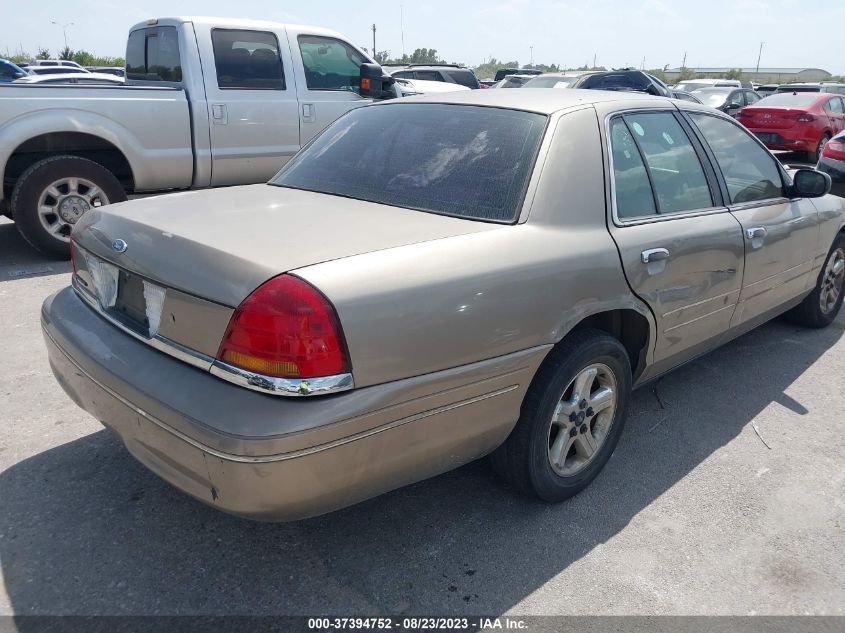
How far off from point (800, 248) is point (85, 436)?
13.3ft

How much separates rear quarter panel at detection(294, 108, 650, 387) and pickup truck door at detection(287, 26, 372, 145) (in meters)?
4.81

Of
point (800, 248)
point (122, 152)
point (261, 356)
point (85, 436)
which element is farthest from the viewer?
point (122, 152)

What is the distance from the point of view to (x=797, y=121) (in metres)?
14.6

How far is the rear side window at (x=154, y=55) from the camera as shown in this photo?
6.80m

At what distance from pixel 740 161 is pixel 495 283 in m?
2.30

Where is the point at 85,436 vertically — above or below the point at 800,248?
below

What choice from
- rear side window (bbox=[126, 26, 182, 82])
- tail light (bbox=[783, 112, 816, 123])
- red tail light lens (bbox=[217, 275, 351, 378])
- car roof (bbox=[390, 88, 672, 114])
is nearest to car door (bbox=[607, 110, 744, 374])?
car roof (bbox=[390, 88, 672, 114])

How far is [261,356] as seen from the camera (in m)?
2.06

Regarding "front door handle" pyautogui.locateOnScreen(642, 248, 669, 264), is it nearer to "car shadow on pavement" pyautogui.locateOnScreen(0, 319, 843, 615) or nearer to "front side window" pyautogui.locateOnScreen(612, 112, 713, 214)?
"front side window" pyautogui.locateOnScreen(612, 112, 713, 214)

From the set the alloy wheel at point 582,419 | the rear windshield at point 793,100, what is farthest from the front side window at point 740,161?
the rear windshield at point 793,100

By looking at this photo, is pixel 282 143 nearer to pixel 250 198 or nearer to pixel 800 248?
pixel 250 198

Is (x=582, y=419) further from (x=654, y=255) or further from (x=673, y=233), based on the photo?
(x=673, y=233)

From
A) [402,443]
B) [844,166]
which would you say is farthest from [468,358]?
[844,166]

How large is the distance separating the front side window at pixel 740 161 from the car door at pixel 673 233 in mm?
183
